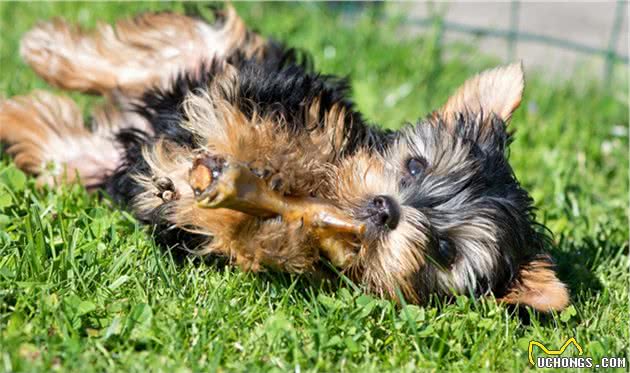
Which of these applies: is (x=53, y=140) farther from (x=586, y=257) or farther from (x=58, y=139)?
(x=586, y=257)

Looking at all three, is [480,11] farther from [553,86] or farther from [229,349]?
[229,349]

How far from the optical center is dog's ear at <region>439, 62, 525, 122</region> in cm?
366

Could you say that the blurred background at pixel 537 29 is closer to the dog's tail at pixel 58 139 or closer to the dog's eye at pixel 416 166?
the dog's tail at pixel 58 139

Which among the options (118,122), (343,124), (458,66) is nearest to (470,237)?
(343,124)

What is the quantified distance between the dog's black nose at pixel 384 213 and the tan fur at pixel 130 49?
155 cm

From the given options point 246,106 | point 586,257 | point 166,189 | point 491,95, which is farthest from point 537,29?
point 166,189

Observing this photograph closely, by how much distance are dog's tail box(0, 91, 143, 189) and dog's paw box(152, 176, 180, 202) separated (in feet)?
3.02

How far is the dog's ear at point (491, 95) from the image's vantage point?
366 cm

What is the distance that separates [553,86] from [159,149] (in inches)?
164

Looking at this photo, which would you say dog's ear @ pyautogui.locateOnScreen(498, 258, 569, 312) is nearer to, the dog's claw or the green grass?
the green grass

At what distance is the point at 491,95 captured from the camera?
3.73 metres

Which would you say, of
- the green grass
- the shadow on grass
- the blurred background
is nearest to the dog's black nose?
the green grass

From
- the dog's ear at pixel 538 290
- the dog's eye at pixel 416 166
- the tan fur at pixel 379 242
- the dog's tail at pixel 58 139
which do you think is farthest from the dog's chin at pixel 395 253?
the dog's tail at pixel 58 139

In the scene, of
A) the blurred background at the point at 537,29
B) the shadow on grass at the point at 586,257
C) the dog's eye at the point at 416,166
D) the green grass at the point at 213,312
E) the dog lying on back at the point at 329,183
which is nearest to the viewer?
the green grass at the point at 213,312
